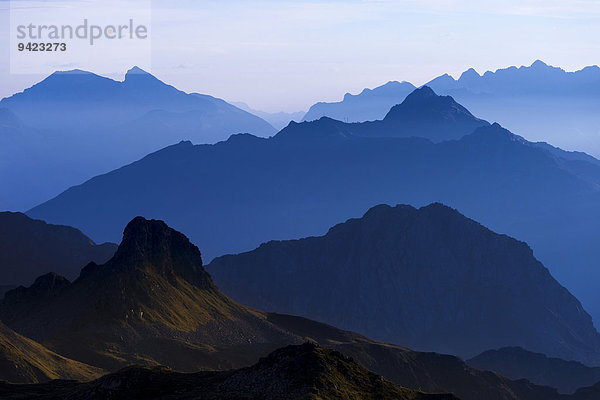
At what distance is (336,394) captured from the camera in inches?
2734

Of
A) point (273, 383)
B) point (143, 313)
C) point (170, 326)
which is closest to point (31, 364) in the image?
point (143, 313)

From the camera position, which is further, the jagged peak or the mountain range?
the jagged peak

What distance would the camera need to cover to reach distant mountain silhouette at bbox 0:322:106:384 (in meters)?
111

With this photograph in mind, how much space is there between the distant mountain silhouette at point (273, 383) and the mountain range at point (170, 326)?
40670 mm

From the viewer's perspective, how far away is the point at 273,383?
230ft

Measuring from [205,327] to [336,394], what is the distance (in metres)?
96.8

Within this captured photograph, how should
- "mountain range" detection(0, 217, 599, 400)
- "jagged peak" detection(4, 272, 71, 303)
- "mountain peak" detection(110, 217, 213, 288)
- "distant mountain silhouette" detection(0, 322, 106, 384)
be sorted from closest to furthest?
1. "distant mountain silhouette" detection(0, 322, 106, 384)
2. "mountain range" detection(0, 217, 599, 400)
3. "jagged peak" detection(4, 272, 71, 303)
4. "mountain peak" detection(110, 217, 213, 288)

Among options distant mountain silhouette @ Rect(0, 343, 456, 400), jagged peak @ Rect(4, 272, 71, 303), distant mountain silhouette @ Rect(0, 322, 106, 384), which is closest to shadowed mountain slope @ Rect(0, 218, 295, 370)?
jagged peak @ Rect(4, 272, 71, 303)

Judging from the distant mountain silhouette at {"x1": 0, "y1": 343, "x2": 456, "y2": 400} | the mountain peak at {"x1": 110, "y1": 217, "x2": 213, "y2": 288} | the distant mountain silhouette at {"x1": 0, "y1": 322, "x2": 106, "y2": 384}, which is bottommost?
the distant mountain silhouette at {"x1": 0, "y1": 322, "x2": 106, "y2": 384}

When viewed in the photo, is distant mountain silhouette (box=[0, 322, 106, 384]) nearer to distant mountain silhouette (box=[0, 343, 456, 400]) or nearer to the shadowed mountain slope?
the shadowed mountain slope

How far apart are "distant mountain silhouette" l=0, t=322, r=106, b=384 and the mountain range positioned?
135 cm

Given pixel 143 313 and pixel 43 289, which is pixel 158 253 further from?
pixel 43 289

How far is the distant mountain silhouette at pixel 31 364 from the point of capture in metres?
111

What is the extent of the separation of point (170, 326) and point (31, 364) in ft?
141
